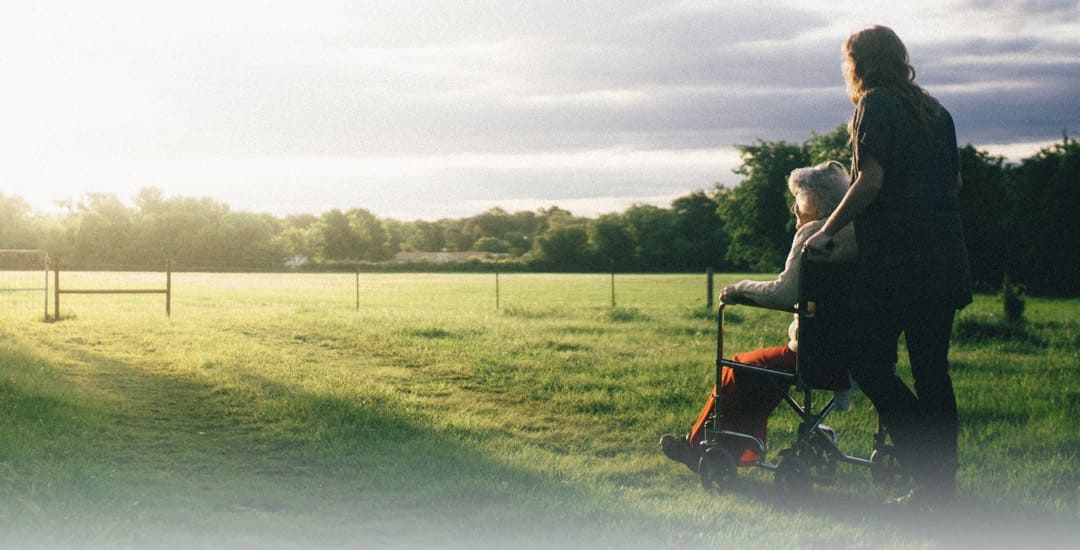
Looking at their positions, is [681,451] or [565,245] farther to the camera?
[565,245]

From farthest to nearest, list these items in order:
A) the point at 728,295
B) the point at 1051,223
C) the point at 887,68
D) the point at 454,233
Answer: the point at 454,233 → the point at 1051,223 → the point at 728,295 → the point at 887,68

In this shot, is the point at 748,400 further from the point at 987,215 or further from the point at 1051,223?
the point at 1051,223

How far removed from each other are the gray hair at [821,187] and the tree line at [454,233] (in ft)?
145

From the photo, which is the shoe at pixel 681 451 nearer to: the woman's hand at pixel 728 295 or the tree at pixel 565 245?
the woman's hand at pixel 728 295

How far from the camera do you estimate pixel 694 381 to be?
970cm

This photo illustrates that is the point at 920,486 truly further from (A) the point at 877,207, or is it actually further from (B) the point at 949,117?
(B) the point at 949,117

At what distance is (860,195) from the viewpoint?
13.7 feet

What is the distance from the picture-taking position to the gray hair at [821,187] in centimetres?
461

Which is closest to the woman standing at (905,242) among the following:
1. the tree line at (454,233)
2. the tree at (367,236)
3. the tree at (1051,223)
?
the tree at (1051,223)

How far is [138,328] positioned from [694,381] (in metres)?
11.5

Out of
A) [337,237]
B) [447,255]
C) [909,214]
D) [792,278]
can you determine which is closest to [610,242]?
[447,255]

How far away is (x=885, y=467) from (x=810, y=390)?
596 millimetres

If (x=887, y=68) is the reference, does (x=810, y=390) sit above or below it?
below

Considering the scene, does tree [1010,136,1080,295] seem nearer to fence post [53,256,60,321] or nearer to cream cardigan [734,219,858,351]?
fence post [53,256,60,321]
